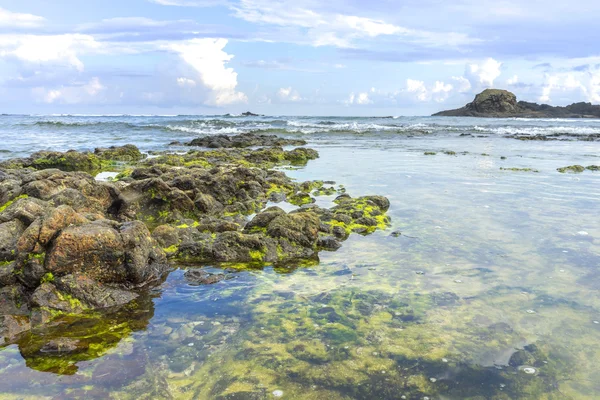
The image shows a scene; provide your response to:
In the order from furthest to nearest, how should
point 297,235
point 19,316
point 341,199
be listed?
point 341,199 < point 297,235 < point 19,316

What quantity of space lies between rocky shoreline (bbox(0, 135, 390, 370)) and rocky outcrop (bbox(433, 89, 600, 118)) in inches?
4068

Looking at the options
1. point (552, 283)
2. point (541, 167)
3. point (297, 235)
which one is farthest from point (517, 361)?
point (541, 167)

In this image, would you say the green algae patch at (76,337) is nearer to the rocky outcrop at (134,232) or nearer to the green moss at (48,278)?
the rocky outcrop at (134,232)

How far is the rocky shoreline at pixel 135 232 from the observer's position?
19.5 feet

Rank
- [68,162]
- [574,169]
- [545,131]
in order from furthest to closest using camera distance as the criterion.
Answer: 1. [545,131]
2. [68,162]
3. [574,169]

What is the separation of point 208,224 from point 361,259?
11.2ft

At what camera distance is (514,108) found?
350 feet

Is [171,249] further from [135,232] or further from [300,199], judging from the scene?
[300,199]

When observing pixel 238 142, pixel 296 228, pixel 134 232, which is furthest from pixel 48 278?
pixel 238 142

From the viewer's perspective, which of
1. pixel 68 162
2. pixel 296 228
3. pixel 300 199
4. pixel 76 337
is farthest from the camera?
pixel 68 162

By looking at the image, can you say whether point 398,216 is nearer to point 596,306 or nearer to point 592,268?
point 592,268

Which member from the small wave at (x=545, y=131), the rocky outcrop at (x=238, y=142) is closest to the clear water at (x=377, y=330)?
the rocky outcrop at (x=238, y=142)

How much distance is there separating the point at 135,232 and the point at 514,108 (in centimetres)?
11560

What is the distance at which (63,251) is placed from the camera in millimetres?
6004
